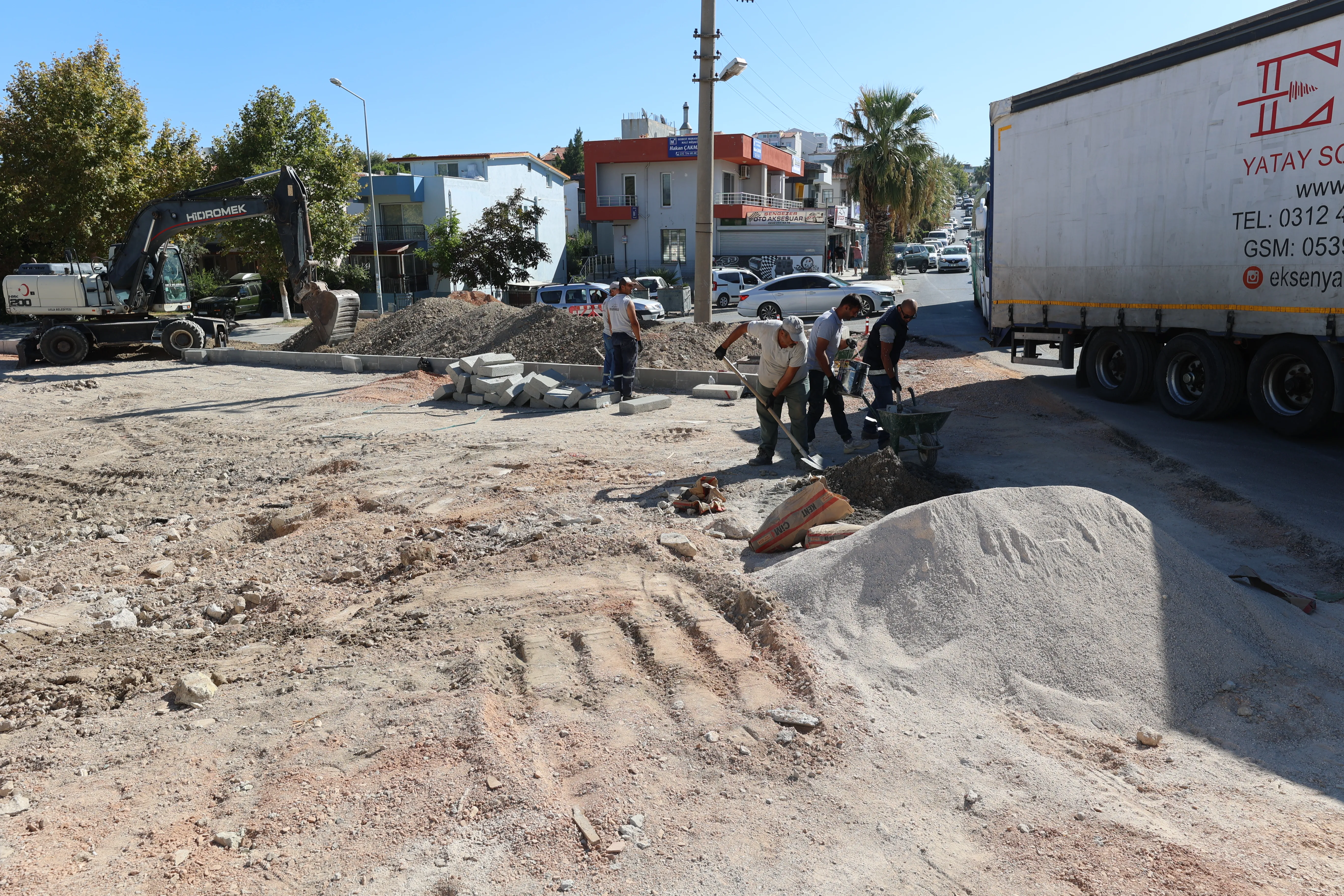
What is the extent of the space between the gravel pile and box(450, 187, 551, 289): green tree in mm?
18166

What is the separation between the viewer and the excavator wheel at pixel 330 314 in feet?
68.4

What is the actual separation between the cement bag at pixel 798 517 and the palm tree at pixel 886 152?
36029 millimetres

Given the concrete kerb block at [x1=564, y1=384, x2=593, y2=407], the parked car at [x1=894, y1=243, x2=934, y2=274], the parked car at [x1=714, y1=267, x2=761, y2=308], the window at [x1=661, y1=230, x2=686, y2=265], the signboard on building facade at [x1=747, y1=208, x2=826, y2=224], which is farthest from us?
the parked car at [x1=894, y1=243, x2=934, y2=274]

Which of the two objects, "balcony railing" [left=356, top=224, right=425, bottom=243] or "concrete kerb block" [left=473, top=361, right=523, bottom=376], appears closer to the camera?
"concrete kerb block" [left=473, top=361, right=523, bottom=376]

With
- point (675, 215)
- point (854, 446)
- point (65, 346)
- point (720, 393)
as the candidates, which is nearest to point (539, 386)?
point (720, 393)

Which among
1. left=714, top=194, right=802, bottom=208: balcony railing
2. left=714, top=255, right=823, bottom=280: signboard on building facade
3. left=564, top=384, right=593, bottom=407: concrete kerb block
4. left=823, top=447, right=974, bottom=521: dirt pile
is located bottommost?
left=823, top=447, right=974, bottom=521: dirt pile

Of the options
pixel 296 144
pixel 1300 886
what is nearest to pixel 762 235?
pixel 296 144

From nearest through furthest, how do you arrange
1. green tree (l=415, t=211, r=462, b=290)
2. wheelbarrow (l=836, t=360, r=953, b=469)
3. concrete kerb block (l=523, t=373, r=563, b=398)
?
wheelbarrow (l=836, t=360, r=953, b=469)
concrete kerb block (l=523, t=373, r=563, b=398)
green tree (l=415, t=211, r=462, b=290)

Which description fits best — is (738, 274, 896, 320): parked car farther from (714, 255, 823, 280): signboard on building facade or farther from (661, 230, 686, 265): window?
(661, 230, 686, 265): window

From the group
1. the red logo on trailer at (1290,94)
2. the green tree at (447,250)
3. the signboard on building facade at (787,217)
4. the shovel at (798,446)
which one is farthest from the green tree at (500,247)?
the red logo on trailer at (1290,94)

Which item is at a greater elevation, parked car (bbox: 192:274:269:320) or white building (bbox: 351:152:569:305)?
white building (bbox: 351:152:569:305)

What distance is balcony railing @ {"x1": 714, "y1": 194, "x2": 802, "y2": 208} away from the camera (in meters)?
50.6

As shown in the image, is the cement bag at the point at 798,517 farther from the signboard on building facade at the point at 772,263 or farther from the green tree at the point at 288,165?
the signboard on building facade at the point at 772,263

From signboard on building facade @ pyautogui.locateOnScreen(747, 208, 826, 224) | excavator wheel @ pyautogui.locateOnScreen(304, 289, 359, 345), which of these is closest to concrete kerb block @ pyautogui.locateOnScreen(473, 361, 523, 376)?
excavator wheel @ pyautogui.locateOnScreen(304, 289, 359, 345)
